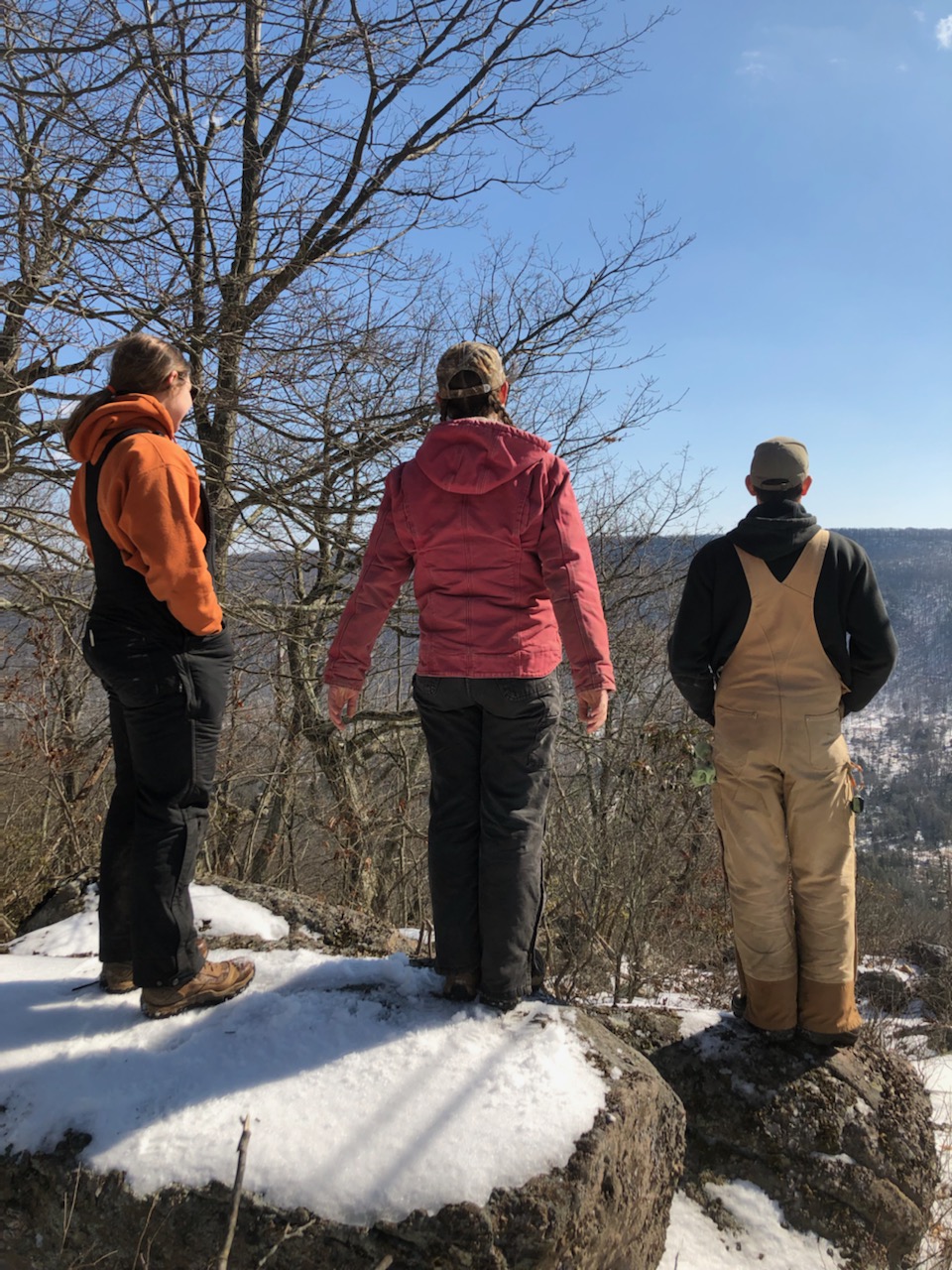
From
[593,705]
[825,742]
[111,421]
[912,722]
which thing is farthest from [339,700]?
[912,722]

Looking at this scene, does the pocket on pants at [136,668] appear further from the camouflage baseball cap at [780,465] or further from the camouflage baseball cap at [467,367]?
the camouflage baseball cap at [780,465]

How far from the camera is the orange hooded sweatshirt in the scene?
2113mm

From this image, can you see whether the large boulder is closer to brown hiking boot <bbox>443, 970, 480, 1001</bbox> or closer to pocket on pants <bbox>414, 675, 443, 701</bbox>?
brown hiking boot <bbox>443, 970, 480, 1001</bbox>

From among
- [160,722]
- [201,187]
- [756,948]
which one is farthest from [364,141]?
[756,948]

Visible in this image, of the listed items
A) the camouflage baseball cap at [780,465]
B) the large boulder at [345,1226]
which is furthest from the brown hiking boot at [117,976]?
the camouflage baseball cap at [780,465]

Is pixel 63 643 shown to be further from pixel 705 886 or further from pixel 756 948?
pixel 705 886

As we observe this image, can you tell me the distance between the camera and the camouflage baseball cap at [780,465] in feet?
9.32

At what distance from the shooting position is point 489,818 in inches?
92.4

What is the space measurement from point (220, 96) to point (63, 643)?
5.30 meters

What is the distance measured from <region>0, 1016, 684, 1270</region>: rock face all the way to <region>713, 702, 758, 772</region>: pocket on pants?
1277 mm

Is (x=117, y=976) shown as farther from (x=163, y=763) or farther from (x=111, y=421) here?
(x=111, y=421)

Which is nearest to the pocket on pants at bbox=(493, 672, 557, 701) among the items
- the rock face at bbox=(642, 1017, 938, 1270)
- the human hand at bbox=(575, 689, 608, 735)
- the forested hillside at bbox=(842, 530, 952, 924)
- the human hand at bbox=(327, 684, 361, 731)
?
the human hand at bbox=(575, 689, 608, 735)

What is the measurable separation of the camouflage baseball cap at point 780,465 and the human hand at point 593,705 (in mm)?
1132

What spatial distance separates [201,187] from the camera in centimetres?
409
